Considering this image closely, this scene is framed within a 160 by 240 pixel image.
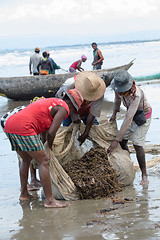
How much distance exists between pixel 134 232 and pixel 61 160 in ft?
5.84

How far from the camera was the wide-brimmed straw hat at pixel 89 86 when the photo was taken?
4590 mm

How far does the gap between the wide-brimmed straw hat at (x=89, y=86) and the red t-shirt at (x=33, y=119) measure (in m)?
0.71

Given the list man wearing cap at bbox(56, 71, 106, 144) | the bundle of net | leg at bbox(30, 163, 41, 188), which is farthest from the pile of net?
leg at bbox(30, 163, 41, 188)

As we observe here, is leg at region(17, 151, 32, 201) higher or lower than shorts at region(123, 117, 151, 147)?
lower

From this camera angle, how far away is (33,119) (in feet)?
12.7

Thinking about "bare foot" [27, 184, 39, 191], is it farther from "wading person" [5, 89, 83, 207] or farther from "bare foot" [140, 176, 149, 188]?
"bare foot" [140, 176, 149, 188]

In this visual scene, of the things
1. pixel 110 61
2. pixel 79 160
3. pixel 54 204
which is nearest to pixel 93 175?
pixel 79 160

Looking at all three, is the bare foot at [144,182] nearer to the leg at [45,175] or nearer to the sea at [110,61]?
the leg at [45,175]

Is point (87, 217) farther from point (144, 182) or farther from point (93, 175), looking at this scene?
point (144, 182)

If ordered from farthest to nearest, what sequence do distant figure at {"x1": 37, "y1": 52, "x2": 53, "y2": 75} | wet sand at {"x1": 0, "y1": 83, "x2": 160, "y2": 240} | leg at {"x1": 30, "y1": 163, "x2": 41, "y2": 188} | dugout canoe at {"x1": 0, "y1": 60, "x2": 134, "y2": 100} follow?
dugout canoe at {"x1": 0, "y1": 60, "x2": 134, "y2": 100}
distant figure at {"x1": 37, "y1": 52, "x2": 53, "y2": 75}
leg at {"x1": 30, "y1": 163, "x2": 41, "y2": 188}
wet sand at {"x1": 0, "y1": 83, "x2": 160, "y2": 240}

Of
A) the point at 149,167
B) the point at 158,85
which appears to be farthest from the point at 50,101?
the point at 158,85

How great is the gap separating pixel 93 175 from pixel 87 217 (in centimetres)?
85

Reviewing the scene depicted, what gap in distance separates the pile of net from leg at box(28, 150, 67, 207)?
0.77 feet

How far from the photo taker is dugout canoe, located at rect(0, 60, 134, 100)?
1310 cm
